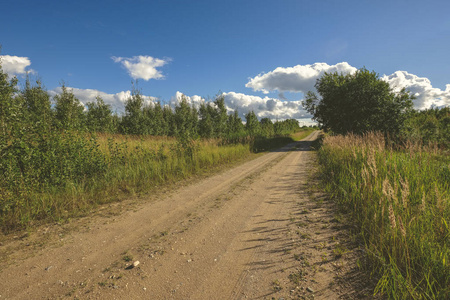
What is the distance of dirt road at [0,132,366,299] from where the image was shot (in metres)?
2.44

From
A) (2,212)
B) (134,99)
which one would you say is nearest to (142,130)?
(134,99)

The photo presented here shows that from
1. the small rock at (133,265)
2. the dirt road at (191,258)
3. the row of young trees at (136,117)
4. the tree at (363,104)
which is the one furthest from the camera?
the tree at (363,104)

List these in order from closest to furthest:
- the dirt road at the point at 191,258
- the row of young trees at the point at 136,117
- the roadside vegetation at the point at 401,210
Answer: the roadside vegetation at the point at 401,210, the dirt road at the point at 191,258, the row of young trees at the point at 136,117

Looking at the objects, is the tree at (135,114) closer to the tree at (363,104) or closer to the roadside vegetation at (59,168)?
the roadside vegetation at (59,168)

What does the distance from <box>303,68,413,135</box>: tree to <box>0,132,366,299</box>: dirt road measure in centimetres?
1987

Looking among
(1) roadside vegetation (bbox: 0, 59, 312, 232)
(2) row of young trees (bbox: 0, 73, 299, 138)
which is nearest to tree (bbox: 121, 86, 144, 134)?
(2) row of young trees (bbox: 0, 73, 299, 138)

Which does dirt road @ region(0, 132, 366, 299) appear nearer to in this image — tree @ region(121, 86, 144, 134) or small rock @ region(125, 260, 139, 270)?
small rock @ region(125, 260, 139, 270)

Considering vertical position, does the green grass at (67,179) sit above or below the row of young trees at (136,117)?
below

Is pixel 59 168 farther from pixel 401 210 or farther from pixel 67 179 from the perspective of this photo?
pixel 401 210

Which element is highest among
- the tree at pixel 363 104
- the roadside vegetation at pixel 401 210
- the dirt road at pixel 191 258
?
the tree at pixel 363 104

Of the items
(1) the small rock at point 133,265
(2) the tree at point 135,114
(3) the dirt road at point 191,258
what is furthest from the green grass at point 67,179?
(2) the tree at point 135,114

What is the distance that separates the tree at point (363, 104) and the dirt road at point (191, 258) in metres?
19.9

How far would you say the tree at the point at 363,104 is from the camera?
1862cm

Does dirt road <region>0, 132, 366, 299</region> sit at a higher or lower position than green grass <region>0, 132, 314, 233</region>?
lower
